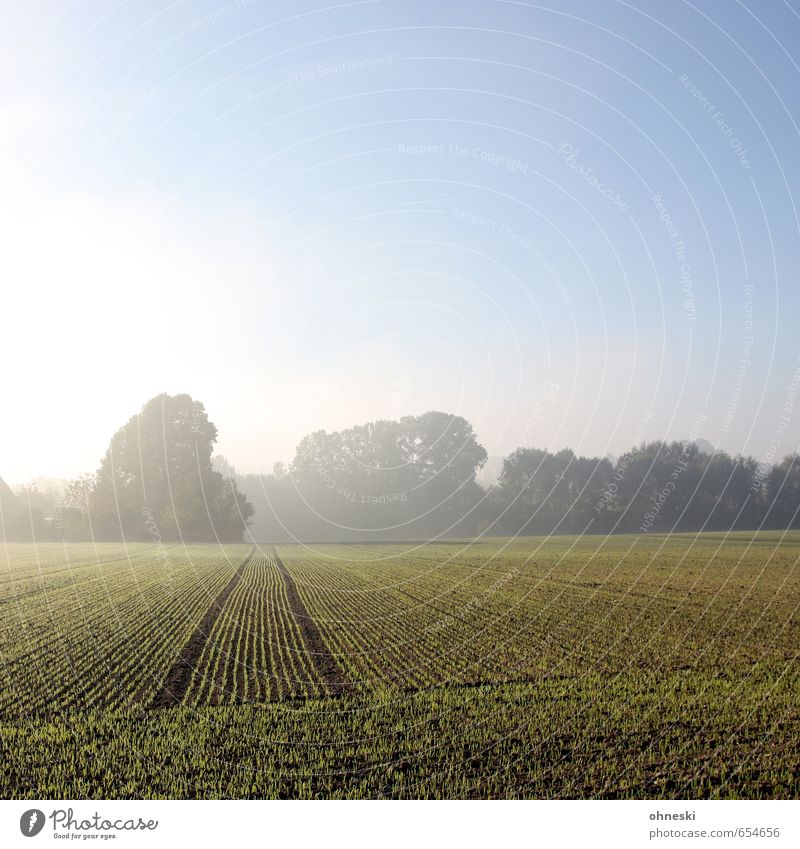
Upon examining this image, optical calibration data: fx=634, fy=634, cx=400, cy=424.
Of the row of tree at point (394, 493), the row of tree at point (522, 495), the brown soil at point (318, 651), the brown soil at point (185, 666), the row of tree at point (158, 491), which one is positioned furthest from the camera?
the row of tree at point (522, 495)

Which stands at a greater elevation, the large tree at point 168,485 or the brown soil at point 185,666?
the large tree at point 168,485

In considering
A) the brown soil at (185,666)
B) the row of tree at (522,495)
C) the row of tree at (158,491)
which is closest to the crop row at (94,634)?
the brown soil at (185,666)

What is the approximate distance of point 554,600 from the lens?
30.1 m

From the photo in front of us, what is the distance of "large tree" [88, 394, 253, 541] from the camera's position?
2764cm

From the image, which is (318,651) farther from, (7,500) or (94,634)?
(7,500)

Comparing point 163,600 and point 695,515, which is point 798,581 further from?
point 695,515

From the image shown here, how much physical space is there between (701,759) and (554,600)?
20.3 m

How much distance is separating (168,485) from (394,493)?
123ft

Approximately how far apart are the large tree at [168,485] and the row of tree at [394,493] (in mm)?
128

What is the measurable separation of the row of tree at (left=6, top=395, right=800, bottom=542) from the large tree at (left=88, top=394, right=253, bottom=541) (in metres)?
0.13

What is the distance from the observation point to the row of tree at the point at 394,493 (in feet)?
138

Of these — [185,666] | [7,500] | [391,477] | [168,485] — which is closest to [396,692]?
[185,666]

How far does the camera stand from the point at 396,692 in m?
14.4

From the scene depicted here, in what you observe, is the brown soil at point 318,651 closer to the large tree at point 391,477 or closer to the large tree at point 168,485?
the large tree at point 168,485
